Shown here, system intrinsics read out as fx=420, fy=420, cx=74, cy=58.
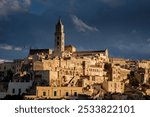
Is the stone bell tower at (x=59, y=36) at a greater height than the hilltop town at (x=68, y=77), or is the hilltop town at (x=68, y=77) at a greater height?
the stone bell tower at (x=59, y=36)

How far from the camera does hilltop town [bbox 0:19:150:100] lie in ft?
51.0

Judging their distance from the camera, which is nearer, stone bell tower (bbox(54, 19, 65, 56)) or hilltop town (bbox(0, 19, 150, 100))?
hilltop town (bbox(0, 19, 150, 100))

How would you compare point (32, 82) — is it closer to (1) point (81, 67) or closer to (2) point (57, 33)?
(1) point (81, 67)

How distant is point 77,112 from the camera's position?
462cm

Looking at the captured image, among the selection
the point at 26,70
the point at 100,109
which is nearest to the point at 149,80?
the point at 26,70

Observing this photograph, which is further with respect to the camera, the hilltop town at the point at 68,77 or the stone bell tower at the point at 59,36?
the stone bell tower at the point at 59,36

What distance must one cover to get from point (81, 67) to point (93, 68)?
0.71 m

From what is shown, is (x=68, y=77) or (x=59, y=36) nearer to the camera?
(x=68, y=77)

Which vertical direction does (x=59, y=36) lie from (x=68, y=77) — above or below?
above

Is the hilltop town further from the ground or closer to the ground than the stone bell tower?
closer to the ground

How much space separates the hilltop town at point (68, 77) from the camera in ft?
51.0

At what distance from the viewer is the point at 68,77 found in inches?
738

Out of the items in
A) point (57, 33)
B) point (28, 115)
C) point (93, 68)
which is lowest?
point (28, 115)

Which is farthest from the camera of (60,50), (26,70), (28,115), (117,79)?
(60,50)
